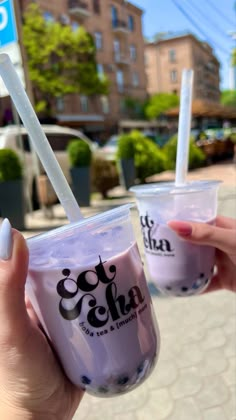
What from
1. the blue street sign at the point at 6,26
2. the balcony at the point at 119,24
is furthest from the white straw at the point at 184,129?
the balcony at the point at 119,24

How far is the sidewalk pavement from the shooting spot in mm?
2006

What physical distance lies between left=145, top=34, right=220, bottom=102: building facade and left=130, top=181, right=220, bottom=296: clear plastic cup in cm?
1057

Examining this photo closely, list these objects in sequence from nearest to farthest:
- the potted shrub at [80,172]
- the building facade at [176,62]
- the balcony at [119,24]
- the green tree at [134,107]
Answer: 1. the potted shrub at [80,172]
2. the balcony at [119,24]
3. the building facade at [176,62]
4. the green tree at [134,107]

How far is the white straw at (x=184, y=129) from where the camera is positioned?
4.42 feet

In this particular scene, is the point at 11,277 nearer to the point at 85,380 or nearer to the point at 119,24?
the point at 85,380

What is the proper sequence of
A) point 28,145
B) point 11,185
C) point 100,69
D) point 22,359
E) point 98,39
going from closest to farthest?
point 22,359
point 11,185
point 28,145
point 98,39
point 100,69

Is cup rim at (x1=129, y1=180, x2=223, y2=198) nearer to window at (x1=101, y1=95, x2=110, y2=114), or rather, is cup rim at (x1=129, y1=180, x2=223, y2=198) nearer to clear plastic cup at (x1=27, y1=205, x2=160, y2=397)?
clear plastic cup at (x1=27, y1=205, x2=160, y2=397)

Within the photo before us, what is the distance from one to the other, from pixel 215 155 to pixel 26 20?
12362 mm

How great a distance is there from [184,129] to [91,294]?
77 cm

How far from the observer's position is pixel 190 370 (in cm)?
229

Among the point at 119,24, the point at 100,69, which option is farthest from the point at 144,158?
the point at 100,69

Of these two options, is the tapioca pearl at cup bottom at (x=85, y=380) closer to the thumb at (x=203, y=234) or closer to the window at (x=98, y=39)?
the thumb at (x=203, y=234)

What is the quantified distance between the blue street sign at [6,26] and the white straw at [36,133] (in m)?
2.49

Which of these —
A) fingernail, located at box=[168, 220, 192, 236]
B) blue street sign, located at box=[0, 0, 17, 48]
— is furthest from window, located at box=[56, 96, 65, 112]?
fingernail, located at box=[168, 220, 192, 236]
